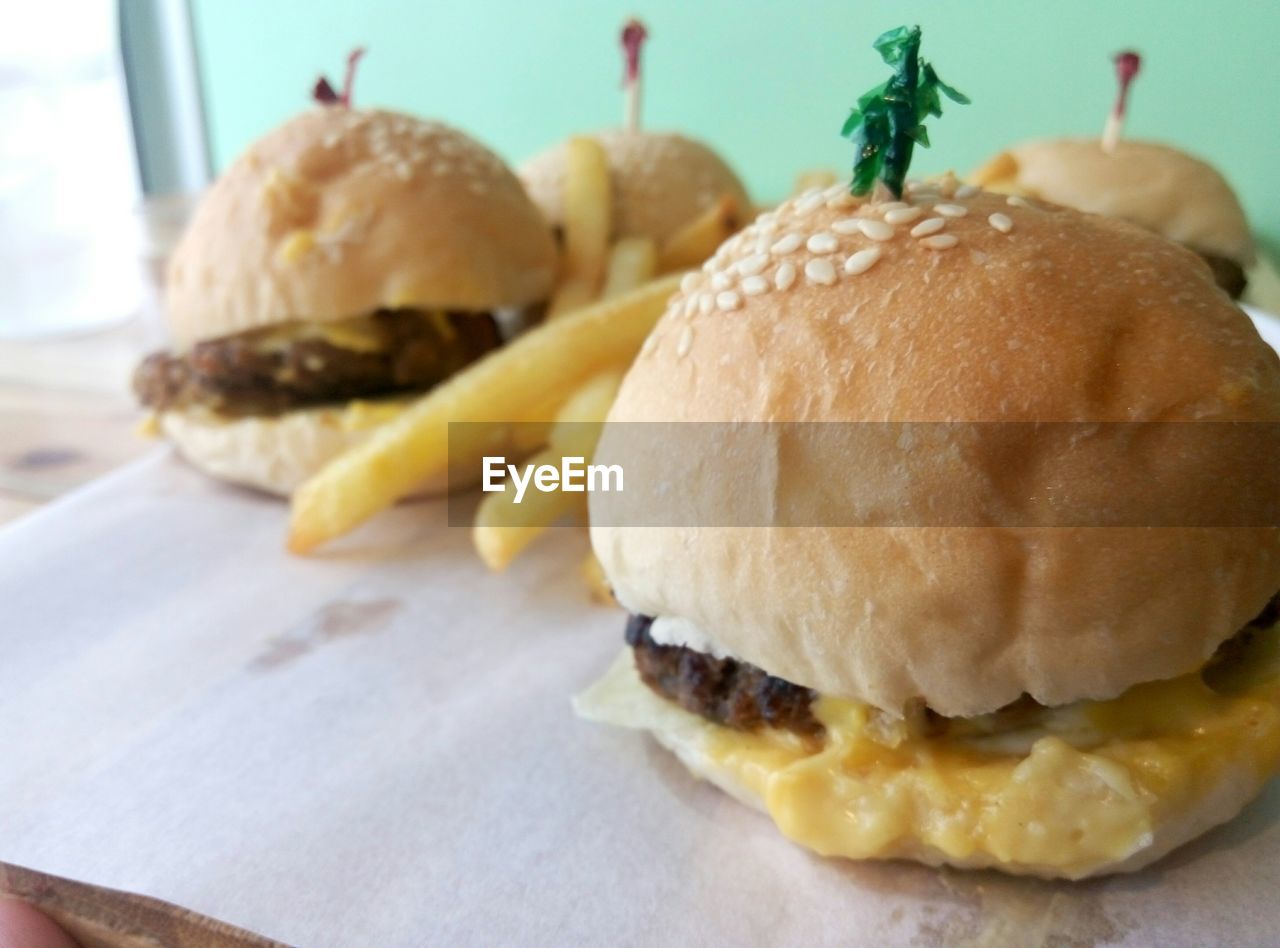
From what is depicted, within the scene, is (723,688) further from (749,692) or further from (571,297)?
(571,297)

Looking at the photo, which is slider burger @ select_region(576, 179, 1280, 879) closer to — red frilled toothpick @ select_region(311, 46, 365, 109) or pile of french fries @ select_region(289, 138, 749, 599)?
pile of french fries @ select_region(289, 138, 749, 599)

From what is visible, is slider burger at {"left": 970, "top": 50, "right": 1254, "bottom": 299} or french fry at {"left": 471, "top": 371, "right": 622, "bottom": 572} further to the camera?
slider burger at {"left": 970, "top": 50, "right": 1254, "bottom": 299}

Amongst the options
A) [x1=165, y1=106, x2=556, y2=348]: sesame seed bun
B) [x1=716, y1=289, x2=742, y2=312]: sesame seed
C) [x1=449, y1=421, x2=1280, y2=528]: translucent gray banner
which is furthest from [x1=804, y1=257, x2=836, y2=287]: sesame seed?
[x1=165, y1=106, x2=556, y2=348]: sesame seed bun

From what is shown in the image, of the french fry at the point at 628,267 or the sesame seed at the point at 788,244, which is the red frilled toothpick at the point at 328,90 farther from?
the sesame seed at the point at 788,244

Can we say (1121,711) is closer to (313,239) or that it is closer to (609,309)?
(609,309)

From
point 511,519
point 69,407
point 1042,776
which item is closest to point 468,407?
point 511,519

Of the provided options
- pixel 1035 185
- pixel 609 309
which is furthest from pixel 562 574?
pixel 1035 185
